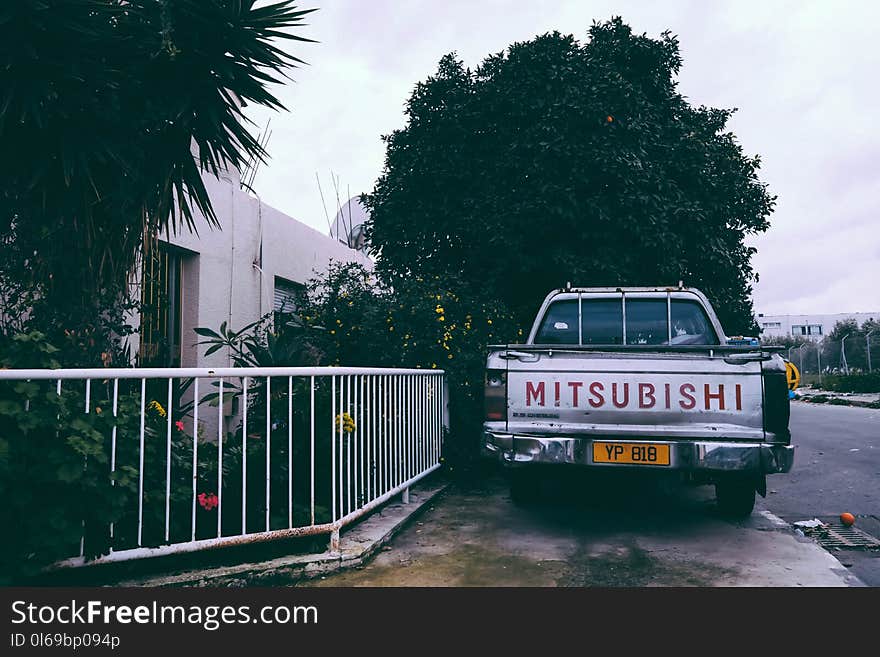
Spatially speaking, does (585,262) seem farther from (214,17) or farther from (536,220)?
(214,17)

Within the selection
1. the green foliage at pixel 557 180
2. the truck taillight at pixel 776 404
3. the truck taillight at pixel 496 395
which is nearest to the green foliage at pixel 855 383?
the green foliage at pixel 557 180

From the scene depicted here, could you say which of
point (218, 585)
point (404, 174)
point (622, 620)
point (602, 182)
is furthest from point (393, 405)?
point (404, 174)

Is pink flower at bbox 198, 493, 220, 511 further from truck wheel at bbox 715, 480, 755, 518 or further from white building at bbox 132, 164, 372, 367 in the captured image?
truck wheel at bbox 715, 480, 755, 518

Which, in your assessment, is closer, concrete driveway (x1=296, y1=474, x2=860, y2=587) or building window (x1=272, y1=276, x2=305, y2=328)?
concrete driveway (x1=296, y1=474, x2=860, y2=587)

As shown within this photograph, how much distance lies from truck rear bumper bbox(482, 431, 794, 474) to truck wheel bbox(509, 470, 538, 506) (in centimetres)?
78

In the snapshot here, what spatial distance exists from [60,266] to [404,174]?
8019mm

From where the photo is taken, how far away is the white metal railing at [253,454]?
352 centimetres

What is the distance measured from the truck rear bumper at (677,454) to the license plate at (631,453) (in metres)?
0.02

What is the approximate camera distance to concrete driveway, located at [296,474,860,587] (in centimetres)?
389

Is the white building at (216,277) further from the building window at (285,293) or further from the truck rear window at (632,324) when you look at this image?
the truck rear window at (632,324)

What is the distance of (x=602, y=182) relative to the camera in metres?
10.8

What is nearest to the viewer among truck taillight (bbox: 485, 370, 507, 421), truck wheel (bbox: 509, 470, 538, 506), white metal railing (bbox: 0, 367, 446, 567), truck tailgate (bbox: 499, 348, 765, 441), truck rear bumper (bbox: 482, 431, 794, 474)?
white metal railing (bbox: 0, 367, 446, 567)

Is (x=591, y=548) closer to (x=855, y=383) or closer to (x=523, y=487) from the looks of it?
(x=523, y=487)

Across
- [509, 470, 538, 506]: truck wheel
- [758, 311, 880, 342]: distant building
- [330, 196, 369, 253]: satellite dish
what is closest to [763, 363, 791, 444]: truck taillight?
[509, 470, 538, 506]: truck wheel
